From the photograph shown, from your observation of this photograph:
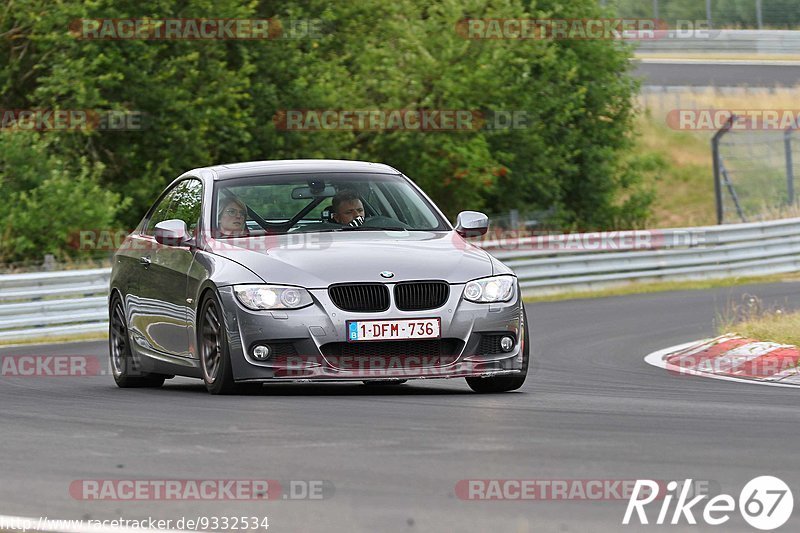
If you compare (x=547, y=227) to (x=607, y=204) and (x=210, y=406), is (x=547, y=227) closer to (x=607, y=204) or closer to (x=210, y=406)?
(x=607, y=204)

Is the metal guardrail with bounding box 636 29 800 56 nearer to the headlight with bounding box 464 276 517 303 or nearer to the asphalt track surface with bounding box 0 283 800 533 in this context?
the asphalt track surface with bounding box 0 283 800 533

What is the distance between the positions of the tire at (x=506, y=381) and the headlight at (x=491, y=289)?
315mm

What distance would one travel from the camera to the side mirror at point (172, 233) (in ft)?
35.8

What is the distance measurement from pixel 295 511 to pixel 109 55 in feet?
78.0

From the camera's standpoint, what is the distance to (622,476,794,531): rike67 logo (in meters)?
5.76

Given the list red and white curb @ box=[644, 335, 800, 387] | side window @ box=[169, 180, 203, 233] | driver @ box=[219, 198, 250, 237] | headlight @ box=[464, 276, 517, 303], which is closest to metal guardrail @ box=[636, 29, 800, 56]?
red and white curb @ box=[644, 335, 800, 387]

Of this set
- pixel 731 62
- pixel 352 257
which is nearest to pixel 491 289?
pixel 352 257

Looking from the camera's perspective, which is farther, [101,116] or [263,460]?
[101,116]

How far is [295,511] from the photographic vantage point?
6.05 metres

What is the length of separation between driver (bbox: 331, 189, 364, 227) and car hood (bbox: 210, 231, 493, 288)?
276mm

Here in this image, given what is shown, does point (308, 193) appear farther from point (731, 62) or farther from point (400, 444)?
point (731, 62)

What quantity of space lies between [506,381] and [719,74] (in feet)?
127

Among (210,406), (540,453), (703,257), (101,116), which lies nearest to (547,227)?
(703,257)

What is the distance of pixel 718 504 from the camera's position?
6.04 m
